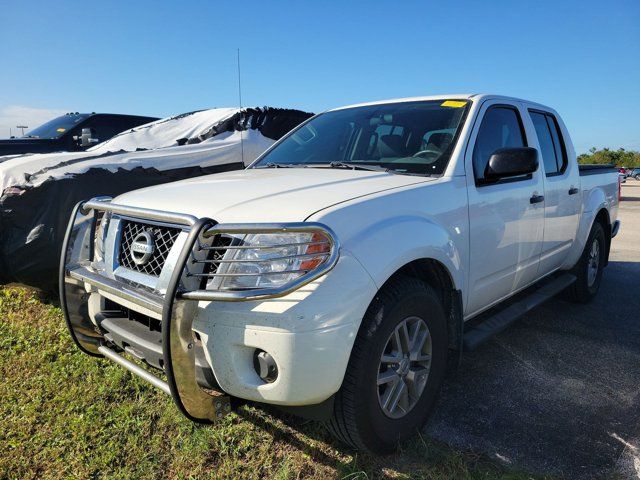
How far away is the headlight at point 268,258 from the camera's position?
186 centimetres

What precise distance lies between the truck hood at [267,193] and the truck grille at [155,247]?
4.1 inches

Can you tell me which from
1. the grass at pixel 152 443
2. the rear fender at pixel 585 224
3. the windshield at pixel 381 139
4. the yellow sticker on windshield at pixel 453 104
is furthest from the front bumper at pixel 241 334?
the rear fender at pixel 585 224

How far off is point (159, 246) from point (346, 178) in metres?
1.03

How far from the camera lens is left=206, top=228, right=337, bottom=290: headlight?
6.10ft

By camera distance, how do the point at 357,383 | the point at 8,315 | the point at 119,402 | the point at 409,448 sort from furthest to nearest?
the point at 8,315 < the point at 119,402 < the point at 409,448 < the point at 357,383

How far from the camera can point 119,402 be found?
2912 millimetres

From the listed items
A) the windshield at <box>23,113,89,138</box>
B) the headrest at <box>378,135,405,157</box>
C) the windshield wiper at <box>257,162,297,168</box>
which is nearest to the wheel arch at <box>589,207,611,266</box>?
the headrest at <box>378,135,405,157</box>

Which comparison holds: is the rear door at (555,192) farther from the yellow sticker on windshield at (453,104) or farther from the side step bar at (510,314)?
the yellow sticker on windshield at (453,104)

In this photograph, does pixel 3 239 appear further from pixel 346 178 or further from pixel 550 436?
pixel 550 436

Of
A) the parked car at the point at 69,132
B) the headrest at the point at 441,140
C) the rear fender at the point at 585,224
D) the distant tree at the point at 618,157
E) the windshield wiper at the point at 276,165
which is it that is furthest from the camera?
the distant tree at the point at 618,157

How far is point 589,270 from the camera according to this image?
4.80 meters

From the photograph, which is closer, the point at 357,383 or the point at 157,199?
the point at 357,383

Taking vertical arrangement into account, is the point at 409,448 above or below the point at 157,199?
below

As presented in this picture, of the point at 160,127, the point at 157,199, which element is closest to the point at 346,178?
the point at 157,199
